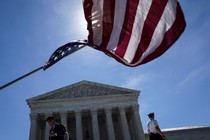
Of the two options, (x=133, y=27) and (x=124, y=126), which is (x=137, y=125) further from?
(x=133, y=27)

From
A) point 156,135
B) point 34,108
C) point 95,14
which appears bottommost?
point 156,135

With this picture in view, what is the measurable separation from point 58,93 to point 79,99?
12.4 ft

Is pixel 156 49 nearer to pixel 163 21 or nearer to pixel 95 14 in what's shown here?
pixel 163 21

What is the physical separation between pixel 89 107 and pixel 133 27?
117ft

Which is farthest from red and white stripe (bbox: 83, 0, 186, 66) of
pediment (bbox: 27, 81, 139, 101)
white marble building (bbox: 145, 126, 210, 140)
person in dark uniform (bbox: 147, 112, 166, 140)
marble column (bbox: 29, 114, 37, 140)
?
white marble building (bbox: 145, 126, 210, 140)

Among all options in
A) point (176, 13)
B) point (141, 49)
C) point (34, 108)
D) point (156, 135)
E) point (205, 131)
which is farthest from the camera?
point (205, 131)

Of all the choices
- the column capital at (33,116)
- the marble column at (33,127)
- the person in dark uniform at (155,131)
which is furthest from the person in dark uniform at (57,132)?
the column capital at (33,116)

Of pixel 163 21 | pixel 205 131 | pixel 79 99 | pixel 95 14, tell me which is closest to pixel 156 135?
pixel 163 21

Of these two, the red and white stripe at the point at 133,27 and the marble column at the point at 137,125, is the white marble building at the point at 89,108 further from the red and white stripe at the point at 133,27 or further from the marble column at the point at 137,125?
the red and white stripe at the point at 133,27

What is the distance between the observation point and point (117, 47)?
7.59m

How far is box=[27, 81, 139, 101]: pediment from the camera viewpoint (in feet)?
141

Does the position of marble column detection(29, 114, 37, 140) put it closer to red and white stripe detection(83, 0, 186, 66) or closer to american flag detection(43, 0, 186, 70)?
american flag detection(43, 0, 186, 70)

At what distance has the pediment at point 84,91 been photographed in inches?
1689

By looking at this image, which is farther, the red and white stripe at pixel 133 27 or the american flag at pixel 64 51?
the red and white stripe at pixel 133 27
